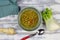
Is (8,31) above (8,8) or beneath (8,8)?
beneath

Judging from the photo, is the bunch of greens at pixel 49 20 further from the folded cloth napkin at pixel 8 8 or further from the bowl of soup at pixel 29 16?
the folded cloth napkin at pixel 8 8

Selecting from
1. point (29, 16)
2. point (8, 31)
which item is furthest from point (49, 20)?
point (8, 31)

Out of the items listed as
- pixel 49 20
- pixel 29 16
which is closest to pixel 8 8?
pixel 29 16

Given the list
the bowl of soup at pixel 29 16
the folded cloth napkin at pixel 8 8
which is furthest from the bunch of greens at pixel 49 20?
the folded cloth napkin at pixel 8 8

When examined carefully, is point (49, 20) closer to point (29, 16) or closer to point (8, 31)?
point (29, 16)

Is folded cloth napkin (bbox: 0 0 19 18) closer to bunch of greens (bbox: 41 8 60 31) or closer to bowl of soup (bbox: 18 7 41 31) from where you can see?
bowl of soup (bbox: 18 7 41 31)

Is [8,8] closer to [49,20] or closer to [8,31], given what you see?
[8,31]
